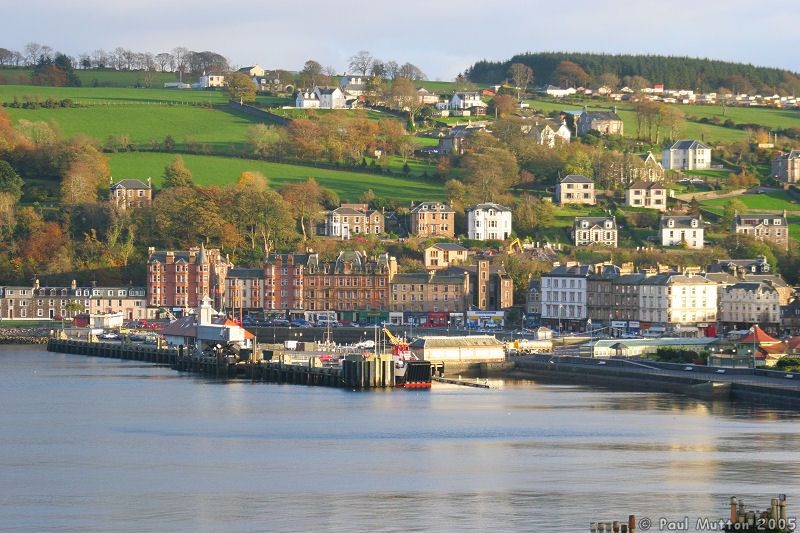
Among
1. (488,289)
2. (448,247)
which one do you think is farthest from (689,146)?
(488,289)

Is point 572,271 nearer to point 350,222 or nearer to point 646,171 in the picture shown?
point 350,222

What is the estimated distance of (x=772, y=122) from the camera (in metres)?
174

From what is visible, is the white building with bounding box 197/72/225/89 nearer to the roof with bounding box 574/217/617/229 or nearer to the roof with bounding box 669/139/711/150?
the roof with bounding box 669/139/711/150

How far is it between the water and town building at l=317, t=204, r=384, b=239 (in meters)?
50.5

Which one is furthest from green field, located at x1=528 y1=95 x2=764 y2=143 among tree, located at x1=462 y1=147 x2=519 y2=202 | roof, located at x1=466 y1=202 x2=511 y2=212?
roof, located at x1=466 y1=202 x2=511 y2=212

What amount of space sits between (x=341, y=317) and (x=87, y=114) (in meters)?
48.1

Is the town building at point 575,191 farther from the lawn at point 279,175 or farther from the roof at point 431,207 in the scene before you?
the roof at point 431,207

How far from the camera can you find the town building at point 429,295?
114375 mm

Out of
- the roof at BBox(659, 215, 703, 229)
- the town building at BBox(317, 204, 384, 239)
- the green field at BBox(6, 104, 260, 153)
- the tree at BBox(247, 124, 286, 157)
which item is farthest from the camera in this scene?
the green field at BBox(6, 104, 260, 153)

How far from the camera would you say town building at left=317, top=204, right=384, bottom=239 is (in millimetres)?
A: 128000

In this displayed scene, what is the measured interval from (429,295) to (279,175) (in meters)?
28.0

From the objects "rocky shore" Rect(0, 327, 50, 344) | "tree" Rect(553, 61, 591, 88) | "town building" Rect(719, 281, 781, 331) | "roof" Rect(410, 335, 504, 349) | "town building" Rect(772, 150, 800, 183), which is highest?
"tree" Rect(553, 61, 591, 88)

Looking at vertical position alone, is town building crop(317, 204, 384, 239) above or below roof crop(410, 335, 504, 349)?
above

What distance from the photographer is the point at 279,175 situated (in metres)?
139
